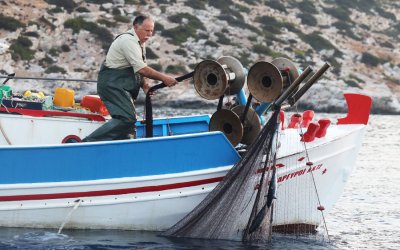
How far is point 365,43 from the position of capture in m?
68.8

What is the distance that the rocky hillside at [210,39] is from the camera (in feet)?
170

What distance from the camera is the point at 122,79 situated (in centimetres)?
1062

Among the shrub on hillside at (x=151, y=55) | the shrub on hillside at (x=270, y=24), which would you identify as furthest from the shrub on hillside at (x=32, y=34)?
the shrub on hillside at (x=270, y=24)

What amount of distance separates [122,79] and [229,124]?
1.56 m

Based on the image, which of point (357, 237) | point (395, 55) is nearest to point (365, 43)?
point (395, 55)

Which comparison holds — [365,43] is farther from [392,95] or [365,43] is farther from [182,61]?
[182,61]

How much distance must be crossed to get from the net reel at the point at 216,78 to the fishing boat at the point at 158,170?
1 centimetres

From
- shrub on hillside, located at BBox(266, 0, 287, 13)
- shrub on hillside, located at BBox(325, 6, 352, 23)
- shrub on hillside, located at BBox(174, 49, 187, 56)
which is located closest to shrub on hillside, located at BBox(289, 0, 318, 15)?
shrub on hillside, located at BBox(325, 6, 352, 23)

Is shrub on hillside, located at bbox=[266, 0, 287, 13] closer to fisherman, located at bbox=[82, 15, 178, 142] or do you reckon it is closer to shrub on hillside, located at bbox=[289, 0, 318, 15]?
shrub on hillside, located at bbox=[289, 0, 318, 15]

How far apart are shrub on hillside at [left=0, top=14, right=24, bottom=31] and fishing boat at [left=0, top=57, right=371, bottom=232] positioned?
4336 centimetres

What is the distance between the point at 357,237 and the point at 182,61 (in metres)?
44.2

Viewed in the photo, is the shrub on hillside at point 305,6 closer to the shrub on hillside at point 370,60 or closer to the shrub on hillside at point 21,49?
the shrub on hillside at point 370,60

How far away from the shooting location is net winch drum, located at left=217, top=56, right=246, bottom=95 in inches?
413

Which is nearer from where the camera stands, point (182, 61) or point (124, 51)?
point (124, 51)
